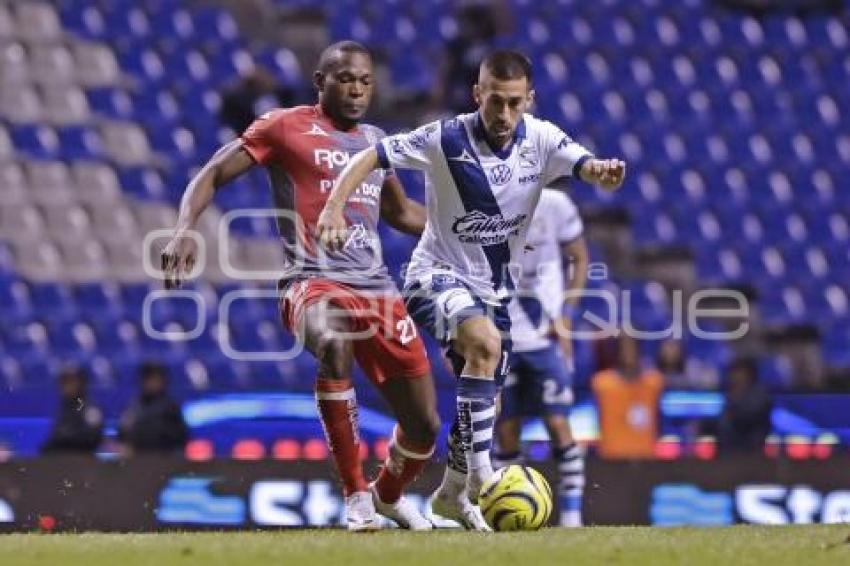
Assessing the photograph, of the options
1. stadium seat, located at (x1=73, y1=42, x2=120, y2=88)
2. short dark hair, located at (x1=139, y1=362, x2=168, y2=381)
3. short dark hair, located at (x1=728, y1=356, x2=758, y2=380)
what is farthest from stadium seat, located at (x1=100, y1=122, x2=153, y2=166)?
short dark hair, located at (x1=728, y1=356, x2=758, y2=380)

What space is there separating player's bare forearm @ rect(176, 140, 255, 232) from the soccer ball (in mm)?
1850

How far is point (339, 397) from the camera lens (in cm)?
763

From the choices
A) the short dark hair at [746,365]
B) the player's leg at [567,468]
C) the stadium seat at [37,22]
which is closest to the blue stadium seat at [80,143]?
the stadium seat at [37,22]

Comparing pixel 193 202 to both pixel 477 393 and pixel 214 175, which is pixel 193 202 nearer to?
pixel 214 175

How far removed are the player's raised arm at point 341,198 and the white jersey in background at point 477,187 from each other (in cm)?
8

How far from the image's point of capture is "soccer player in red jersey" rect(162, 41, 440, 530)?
25.1 feet

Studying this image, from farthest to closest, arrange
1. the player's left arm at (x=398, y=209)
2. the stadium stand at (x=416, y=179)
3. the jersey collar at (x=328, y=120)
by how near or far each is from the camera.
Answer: the stadium stand at (x=416, y=179) → the player's left arm at (x=398, y=209) → the jersey collar at (x=328, y=120)

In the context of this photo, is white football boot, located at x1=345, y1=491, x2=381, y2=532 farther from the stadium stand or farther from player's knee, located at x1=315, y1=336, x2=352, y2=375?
the stadium stand

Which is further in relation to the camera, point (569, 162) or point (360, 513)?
point (569, 162)

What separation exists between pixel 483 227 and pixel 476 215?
0.07m

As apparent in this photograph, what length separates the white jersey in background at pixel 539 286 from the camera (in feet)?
35.4

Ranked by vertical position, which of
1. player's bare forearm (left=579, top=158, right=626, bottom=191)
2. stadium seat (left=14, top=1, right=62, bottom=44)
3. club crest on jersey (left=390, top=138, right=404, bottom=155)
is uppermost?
stadium seat (left=14, top=1, right=62, bottom=44)

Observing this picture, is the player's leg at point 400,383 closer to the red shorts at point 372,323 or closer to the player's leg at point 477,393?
the red shorts at point 372,323

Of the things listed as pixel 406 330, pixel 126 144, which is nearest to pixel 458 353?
pixel 406 330
